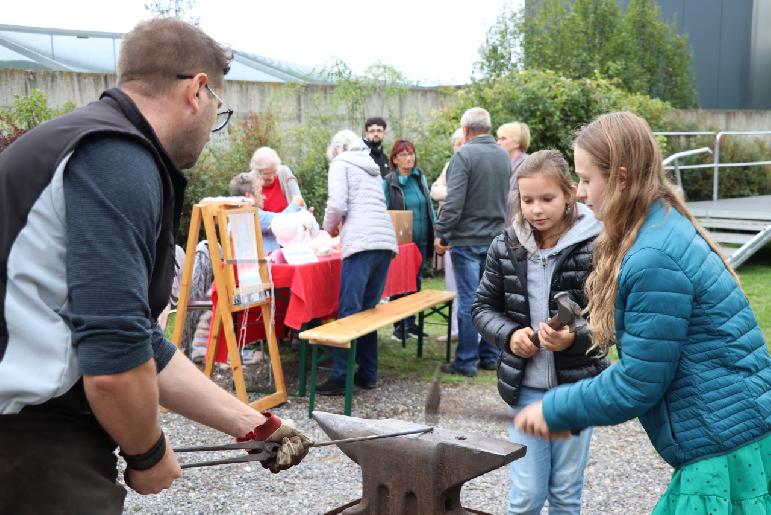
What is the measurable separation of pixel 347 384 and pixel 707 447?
384 cm

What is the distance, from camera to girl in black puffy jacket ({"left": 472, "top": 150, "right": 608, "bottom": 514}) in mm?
3162

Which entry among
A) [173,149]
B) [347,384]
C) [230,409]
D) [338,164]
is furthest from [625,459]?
[173,149]

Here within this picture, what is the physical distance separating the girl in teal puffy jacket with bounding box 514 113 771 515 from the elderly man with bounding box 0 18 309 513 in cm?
117

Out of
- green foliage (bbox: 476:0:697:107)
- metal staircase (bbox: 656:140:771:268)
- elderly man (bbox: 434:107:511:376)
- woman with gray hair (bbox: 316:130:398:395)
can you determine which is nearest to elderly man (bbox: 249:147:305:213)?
woman with gray hair (bbox: 316:130:398:395)

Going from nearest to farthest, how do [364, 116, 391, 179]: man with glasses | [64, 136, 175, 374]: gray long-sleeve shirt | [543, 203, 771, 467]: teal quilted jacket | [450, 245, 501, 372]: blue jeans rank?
Result: [64, 136, 175, 374]: gray long-sleeve shirt < [543, 203, 771, 467]: teal quilted jacket < [450, 245, 501, 372]: blue jeans < [364, 116, 391, 179]: man with glasses

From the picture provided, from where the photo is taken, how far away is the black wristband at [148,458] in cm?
179

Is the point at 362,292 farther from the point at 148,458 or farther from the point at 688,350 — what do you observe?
the point at 148,458

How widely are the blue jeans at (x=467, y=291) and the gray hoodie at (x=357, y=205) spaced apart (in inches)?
30.4

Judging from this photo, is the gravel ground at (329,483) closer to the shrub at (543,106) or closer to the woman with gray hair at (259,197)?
the woman with gray hair at (259,197)

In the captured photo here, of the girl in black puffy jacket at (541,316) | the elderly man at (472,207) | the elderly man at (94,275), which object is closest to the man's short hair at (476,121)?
the elderly man at (472,207)

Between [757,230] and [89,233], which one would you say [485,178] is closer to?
[89,233]

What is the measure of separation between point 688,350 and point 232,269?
4.07 meters

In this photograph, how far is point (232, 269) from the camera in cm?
580

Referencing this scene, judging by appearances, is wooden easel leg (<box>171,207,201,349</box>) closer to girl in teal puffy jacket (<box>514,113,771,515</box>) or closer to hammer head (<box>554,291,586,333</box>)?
hammer head (<box>554,291,586,333</box>)
